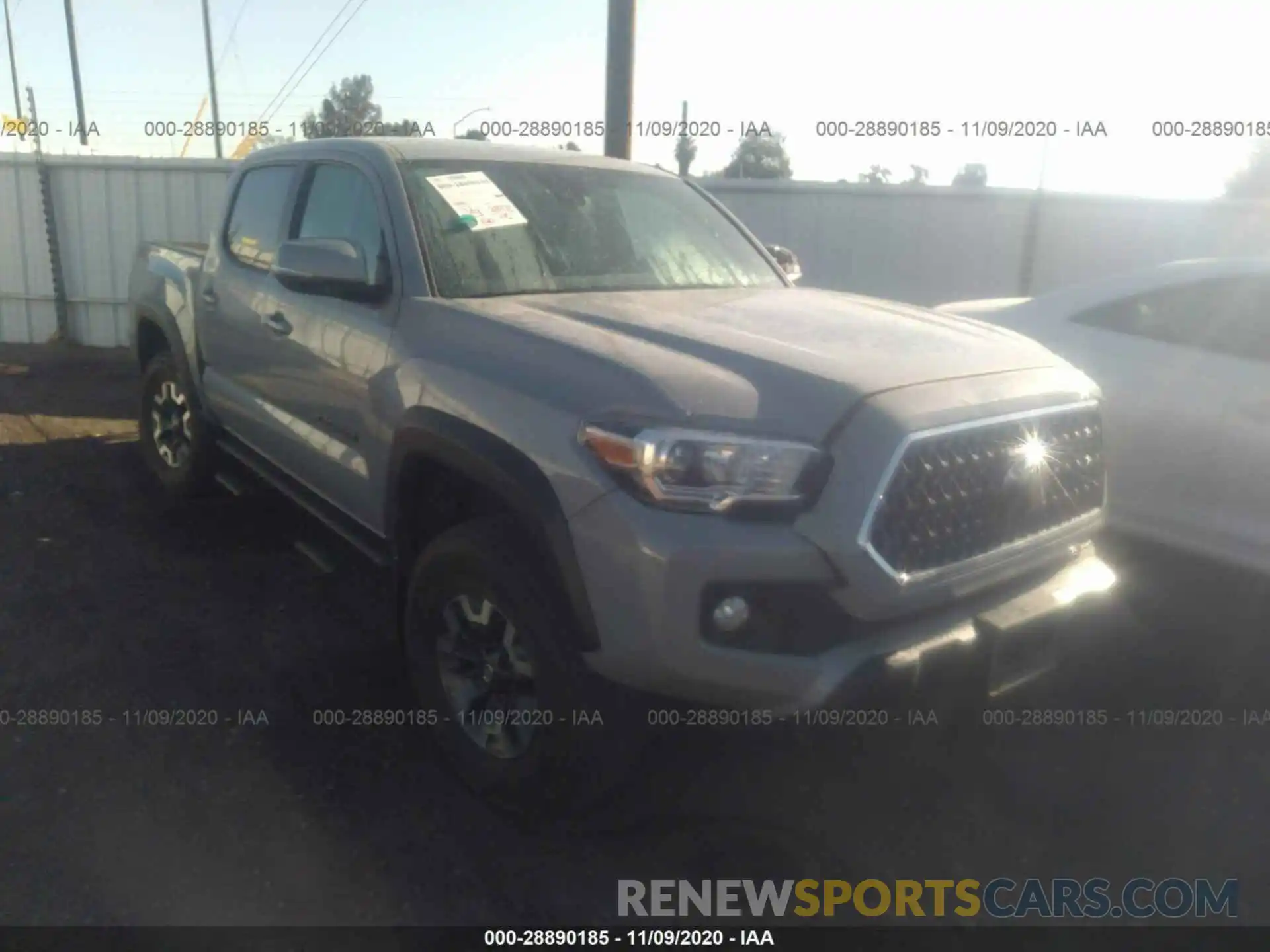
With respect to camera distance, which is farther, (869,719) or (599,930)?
(599,930)

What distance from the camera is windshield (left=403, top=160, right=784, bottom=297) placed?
11.5ft

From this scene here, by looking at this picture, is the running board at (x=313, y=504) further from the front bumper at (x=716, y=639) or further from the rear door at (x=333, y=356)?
the front bumper at (x=716, y=639)

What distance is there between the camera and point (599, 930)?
2.70m

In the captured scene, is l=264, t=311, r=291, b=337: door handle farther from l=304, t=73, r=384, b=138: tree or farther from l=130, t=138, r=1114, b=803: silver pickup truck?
l=304, t=73, r=384, b=138: tree

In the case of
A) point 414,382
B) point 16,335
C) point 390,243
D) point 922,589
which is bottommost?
point 16,335

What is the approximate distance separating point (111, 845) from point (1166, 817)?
311 centimetres

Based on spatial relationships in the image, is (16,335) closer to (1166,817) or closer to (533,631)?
(533,631)

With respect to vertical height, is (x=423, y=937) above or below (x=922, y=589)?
below

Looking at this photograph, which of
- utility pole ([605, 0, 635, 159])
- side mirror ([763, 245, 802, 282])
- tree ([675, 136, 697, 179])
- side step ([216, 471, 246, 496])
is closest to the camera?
side mirror ([763, 245, 802, 282])

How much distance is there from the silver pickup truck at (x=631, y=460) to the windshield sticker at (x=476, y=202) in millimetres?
12

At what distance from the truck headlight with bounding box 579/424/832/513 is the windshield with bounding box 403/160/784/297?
1.23m

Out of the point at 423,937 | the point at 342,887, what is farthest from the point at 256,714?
the point at 423,937

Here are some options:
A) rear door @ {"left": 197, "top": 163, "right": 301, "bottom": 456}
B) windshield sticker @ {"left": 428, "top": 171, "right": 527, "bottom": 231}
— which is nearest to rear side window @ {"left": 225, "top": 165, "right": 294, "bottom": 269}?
rear door @ {"left": 197, "top": 163, "right": 301, "bottom": 456}
